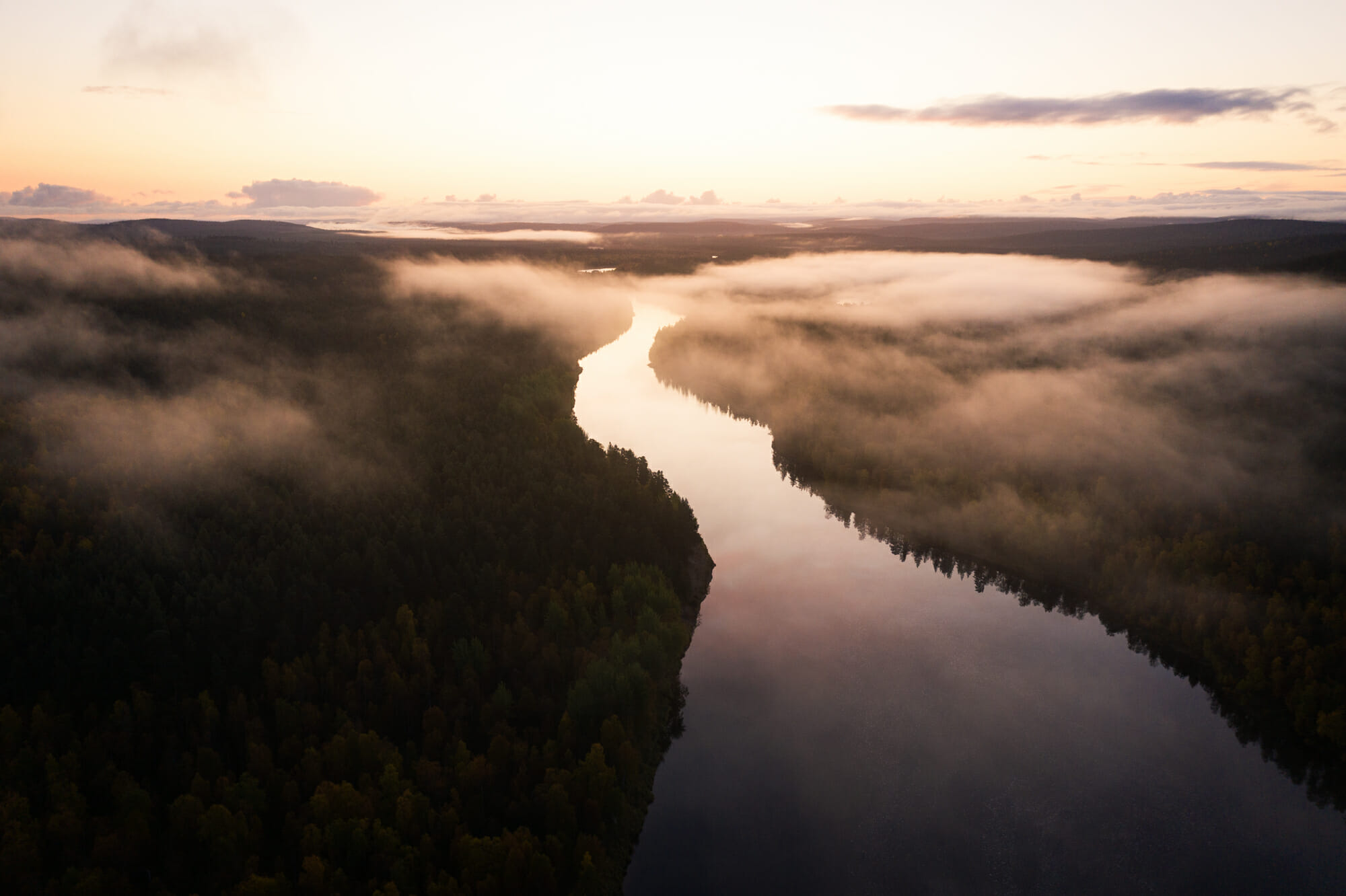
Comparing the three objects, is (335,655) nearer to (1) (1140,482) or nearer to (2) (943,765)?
(2) (943,765)

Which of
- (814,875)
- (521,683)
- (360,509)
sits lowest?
(814,875)

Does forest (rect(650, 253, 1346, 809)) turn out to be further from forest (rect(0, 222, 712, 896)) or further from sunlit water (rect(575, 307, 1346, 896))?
forest (rect(0, 222, 712, 896))

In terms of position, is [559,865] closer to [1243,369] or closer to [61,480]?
[61,480]

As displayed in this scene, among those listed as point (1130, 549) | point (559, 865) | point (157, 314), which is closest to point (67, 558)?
point (559, 865)

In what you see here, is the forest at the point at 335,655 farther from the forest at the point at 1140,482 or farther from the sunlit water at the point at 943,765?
the forest at the point at 1140,482

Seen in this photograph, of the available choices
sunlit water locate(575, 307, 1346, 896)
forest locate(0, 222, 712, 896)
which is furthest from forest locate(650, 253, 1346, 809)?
forest locate(0, 222, 712, 896)
